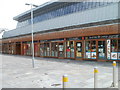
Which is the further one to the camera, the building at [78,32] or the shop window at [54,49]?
the shop window at [54,49]

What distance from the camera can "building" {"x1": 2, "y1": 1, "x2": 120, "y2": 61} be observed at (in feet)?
38.5

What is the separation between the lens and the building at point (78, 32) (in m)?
11.7

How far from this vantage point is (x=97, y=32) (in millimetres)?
12352

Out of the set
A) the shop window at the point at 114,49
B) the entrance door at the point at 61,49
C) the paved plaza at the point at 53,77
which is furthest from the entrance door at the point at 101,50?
the entrance door at the point at 61,49

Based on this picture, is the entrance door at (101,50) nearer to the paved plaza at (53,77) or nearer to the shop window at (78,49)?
the shop window at (78,49)

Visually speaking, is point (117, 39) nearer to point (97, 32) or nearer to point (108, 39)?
point (108, 39)

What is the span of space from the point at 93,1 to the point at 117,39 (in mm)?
6236

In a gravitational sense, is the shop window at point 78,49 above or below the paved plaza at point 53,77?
above

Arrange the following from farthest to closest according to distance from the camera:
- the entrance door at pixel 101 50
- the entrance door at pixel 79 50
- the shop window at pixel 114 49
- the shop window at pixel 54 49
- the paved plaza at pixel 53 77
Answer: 1. the shop window at pixel 54 49
2. the entrance door at pixel 79 50
3. the entrance door at pixel 101 50
4. the shop window at pixel 114 49
5. the paved plaza at pixel 53 77

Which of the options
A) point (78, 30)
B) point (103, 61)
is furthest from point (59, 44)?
point (103, 61)

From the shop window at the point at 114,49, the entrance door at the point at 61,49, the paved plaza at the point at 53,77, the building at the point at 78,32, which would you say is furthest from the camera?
the entrance door at the point at 61,49

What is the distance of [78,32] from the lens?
14008mm

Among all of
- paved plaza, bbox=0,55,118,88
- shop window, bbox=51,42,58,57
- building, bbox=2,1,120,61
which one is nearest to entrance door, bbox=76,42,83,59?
building, bbox=2,1,120,61

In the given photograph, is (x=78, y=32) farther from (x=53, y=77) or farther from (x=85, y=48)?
(x=53, y=77)
